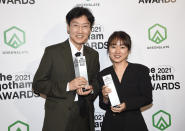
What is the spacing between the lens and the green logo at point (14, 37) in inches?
83.2

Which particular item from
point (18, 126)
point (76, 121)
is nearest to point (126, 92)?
point (76, 121)

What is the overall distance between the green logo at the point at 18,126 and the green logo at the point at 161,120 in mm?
1403

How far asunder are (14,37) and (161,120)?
1847 mm

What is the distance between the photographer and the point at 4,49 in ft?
6.94

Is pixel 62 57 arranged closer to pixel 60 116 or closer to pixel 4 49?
pixel 60 116

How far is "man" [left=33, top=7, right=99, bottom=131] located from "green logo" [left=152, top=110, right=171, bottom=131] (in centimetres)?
92

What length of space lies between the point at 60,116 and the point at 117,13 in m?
1.25

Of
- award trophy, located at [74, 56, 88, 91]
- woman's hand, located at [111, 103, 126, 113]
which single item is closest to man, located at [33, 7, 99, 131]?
award trophy, located at [74, 56, 88, 91]

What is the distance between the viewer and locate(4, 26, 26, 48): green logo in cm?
211

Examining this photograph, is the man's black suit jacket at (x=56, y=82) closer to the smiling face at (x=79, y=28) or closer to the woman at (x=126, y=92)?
the smiling face at (x=79, y=28)

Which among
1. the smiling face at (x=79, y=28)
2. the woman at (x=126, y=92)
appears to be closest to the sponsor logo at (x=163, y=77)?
the woman at (x=126, y=92)

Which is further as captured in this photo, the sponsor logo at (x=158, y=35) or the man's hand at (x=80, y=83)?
the sponsor logo at (x=158, y=35)

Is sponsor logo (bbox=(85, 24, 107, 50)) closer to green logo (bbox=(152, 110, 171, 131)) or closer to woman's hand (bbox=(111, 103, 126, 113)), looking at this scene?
woman's hand (bbox=(111, 103, 126, 113))

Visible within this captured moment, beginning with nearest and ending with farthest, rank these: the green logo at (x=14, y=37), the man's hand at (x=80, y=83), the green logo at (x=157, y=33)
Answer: the man's hand at (x=80, y=83) → the green logo at (x=14, y=37) → the green logo at (x=157, y=33)
